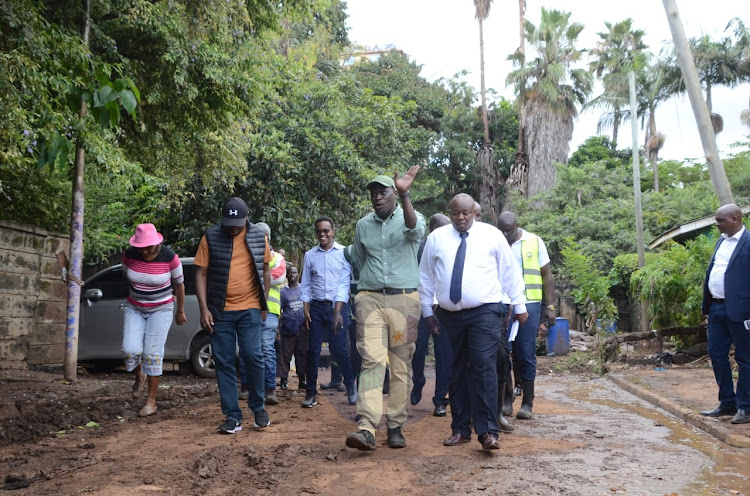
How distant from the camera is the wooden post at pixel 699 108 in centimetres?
1112

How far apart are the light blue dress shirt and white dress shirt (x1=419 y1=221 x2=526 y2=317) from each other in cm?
225

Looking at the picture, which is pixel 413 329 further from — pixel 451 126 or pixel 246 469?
pixel 451 126

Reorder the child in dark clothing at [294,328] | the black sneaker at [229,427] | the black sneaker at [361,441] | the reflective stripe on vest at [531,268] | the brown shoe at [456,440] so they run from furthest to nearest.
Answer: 1. the child in dark clothing at [294,328]
2. the reflective stripe on vest at [531,268]
3. the black sneaker at [229,427]
4. the brown shoe at [456,440]
5. the black sneaker at [361,441]

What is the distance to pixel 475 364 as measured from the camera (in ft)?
19.0

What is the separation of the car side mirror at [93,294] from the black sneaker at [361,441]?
7.12 meters

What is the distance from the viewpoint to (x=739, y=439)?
614cm

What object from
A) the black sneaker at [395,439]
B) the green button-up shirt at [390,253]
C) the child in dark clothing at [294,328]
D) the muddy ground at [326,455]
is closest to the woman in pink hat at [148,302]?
the muddy ground at [326,455]

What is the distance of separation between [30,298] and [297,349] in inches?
167

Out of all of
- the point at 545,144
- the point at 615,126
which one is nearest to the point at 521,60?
the point at 545,144

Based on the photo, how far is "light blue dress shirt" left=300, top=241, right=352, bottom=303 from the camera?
841 cm

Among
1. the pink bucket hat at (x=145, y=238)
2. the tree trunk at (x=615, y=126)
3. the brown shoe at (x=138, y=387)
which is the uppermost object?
the tree trunk at (x=615, y=126)

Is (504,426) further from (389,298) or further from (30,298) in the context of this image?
(30,298)

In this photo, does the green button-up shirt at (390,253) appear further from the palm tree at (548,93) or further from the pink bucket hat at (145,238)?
the palm tree at (548,93)

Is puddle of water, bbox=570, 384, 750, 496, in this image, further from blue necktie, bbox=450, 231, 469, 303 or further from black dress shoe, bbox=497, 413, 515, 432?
blue necktie, bbox=450, 231, 469, 303
